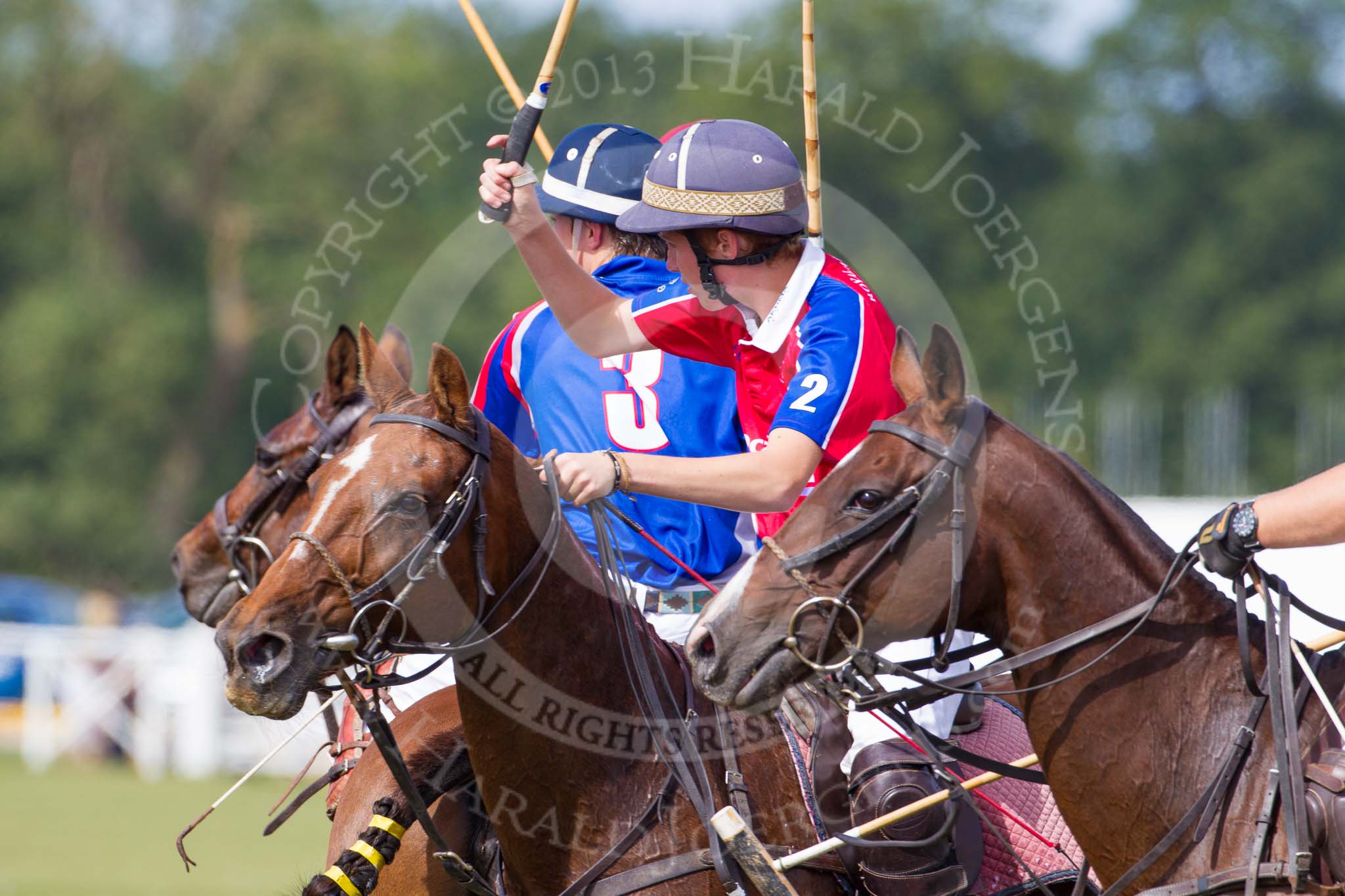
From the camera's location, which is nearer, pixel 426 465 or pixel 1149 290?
pixel 426 465

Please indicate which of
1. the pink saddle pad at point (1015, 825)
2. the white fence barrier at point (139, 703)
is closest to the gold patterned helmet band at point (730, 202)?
the pink saddle pad at point (1015, 825)

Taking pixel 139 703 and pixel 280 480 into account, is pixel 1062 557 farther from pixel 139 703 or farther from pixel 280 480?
pixel 139 703

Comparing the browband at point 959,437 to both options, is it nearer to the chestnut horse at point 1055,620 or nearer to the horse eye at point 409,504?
the chestnut horse at point 1055,620

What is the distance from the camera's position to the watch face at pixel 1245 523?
3.03m

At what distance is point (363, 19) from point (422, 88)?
5.01 metres

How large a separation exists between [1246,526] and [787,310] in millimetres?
1215

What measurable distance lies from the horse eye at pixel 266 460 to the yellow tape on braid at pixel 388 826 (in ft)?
6.29

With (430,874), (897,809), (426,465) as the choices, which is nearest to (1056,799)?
(897,809)

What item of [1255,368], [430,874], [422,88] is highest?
[422,88]

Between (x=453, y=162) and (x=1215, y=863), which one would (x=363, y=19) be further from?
(x=1215, y=863)

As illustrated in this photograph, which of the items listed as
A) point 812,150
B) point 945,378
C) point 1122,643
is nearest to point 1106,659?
point 1122,643

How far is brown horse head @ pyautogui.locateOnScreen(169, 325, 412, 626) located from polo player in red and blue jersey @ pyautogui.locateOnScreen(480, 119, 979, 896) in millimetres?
1604

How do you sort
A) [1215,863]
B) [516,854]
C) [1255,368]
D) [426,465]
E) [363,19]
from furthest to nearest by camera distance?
1. [363,19]
2. [1255,368]
3. [516,854]
4. [426,465]
5. [1215,863]

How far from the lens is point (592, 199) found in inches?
196
